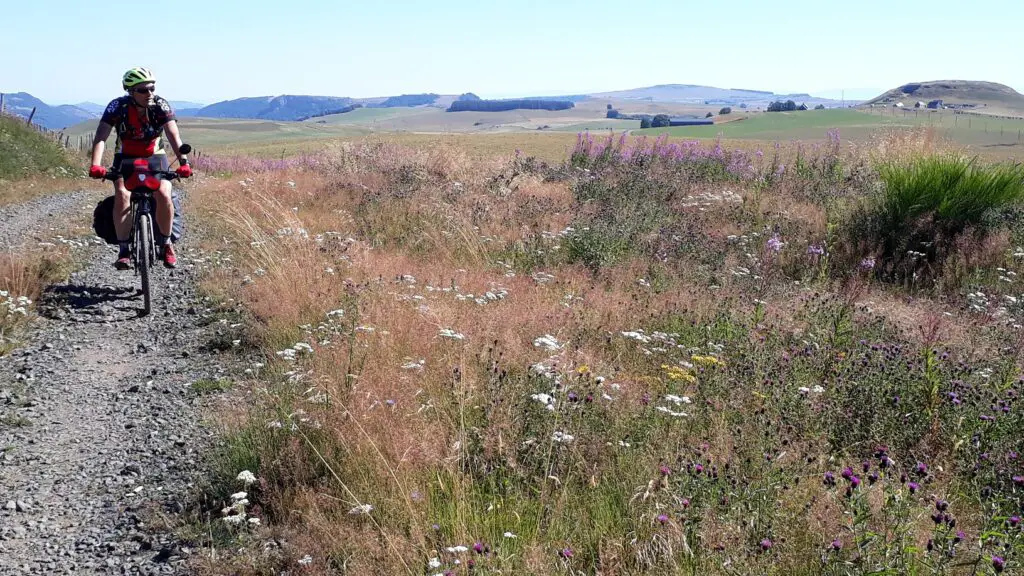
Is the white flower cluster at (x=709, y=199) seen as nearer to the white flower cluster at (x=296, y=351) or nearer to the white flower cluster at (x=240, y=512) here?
the white flower cluster at (x=296, y=351)

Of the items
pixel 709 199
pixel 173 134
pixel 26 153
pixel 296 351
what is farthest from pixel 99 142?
pixel 26 153

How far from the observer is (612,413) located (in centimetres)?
467

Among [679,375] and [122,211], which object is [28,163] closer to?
[122,211]

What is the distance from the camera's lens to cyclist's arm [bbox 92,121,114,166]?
24.7 feet

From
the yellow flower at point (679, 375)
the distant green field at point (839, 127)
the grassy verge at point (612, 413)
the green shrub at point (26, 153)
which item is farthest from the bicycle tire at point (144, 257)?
the distant green field at point (839, 127)

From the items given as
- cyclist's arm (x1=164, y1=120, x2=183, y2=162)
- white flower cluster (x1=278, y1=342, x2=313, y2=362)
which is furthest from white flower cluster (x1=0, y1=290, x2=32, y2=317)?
white flower cluster (x1=278, y1=342, x2=313, y2=362)

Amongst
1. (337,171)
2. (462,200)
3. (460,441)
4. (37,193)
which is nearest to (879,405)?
(460,441)

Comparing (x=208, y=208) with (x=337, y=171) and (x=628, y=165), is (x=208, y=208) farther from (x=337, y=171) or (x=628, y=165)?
(x=628, y=165)

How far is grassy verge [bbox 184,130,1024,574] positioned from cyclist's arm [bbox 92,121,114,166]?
75.6 inches

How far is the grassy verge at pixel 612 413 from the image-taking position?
324 centimetres

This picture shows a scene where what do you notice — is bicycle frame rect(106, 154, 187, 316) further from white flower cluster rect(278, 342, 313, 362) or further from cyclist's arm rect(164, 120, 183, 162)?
white flower cluster rect(278, 342, 313, 362)

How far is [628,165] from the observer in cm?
1709

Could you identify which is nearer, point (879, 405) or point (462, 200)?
point (879, 405)

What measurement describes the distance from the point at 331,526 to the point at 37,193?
18658 millimetres
